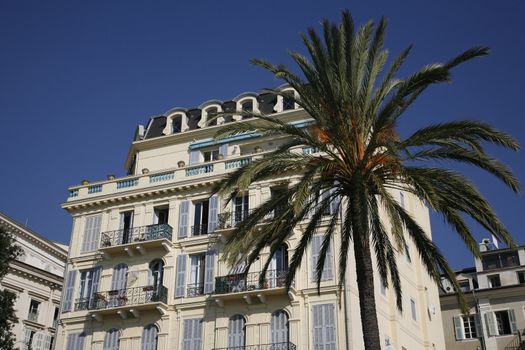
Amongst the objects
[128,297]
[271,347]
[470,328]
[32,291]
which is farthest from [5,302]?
[470,328]

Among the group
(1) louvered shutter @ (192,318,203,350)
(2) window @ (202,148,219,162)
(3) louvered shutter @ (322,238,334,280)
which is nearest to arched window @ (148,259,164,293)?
(1) louvered shutter @ (192,318,203,350)

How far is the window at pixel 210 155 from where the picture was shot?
151 feet

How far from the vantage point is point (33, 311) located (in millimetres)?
54062

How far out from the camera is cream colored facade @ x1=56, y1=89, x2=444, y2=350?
35.2 meters

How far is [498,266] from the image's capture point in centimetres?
5603

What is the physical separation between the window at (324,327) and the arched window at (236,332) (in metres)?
3.85

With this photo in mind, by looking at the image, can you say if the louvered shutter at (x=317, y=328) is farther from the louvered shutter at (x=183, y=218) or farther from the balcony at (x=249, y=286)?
the louvered shutter at (x=183, y=218)

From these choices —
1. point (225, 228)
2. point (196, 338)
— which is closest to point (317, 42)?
point (225, 228)

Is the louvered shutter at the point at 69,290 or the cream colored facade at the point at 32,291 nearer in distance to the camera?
the louvered shutter at the point at 69,290

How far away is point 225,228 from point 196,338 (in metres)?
6.13

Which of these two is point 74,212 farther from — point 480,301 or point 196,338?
point 480,301

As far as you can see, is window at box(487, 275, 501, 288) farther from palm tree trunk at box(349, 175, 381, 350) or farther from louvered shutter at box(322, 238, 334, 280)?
palm tree trunk at box(349, 175, 381, 350)

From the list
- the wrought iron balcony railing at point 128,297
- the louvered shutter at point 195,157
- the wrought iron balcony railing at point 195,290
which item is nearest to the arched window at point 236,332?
the wrought iron balcony railing at point 195,290

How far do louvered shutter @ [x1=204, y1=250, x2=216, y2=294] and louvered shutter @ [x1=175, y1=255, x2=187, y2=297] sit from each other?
139cm
